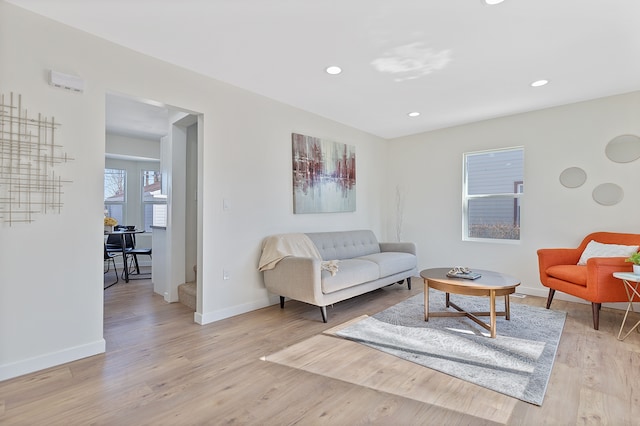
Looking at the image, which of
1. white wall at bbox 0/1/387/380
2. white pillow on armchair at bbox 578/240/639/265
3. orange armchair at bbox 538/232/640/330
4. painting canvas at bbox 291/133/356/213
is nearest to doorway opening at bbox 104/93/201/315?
white wall at bbox 0/1/387/380

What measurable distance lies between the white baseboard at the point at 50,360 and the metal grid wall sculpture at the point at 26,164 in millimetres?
928

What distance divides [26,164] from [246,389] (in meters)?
2.11

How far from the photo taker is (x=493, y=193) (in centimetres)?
469

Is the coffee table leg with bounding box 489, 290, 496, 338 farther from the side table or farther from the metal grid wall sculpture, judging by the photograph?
the metal grid wall sculpture

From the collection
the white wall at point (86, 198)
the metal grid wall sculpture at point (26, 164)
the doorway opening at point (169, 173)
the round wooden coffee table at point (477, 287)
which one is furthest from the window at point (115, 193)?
the round wooden coffee table at point (477, 287)

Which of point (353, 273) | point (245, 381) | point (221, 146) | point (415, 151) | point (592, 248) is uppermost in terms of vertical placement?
point (415, 151)

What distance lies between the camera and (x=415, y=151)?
5.46 meters

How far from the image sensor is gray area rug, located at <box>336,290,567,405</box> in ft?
6.77

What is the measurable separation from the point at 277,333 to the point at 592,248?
11.4 ft

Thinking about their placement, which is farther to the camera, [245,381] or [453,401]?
[245,381]

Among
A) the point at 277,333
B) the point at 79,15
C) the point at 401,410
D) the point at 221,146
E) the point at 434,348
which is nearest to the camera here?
the point at 401,410

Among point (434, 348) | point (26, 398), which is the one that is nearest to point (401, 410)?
point (434, 348)

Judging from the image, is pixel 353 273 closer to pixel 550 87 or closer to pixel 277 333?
pixel 277 333

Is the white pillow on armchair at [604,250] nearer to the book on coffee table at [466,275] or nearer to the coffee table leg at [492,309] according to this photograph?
the book on coffee table at [466,275]
